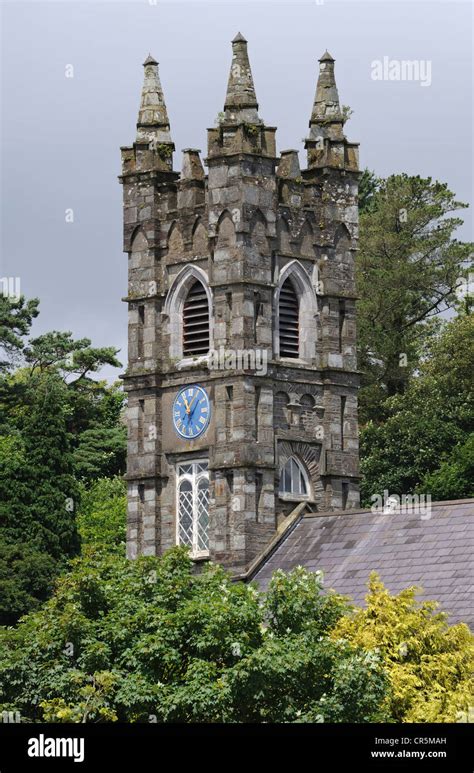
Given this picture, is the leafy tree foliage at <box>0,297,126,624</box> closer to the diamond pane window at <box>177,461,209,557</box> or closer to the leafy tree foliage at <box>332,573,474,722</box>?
the diamond pane window at <box>177,461,209,557</box>

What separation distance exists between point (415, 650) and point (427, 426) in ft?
122

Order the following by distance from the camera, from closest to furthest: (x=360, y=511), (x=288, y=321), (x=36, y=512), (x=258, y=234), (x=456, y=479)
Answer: (x=360, y=511)
(x=258, y=234)
(x=288, y=321)
(x=456, y=479)
(x=36, y=512)

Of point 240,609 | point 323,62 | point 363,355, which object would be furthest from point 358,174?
point 363,355

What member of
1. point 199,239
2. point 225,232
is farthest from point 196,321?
point 225,232

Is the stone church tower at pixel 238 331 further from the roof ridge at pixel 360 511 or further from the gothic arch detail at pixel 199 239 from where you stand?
the roof ridge at pixel 360 511

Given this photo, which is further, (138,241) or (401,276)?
(401,276)

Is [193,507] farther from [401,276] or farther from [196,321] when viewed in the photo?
[401,276]

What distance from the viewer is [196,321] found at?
7662cm

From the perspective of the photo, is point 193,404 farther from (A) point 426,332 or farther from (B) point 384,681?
(A) point 426,332

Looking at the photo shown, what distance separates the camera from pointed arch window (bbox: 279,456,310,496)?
248 ft

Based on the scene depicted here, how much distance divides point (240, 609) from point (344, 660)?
2617 mm

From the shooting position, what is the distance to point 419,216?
371ft

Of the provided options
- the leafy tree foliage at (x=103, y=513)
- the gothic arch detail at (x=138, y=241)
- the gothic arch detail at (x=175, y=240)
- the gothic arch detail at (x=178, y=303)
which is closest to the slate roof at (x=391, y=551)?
the gothic arch detail at (x=178, y=303)
